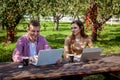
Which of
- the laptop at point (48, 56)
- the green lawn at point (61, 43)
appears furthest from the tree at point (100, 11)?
the laptop at point (48, 56)

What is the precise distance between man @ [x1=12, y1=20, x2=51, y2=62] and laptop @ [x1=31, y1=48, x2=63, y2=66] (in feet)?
1.50

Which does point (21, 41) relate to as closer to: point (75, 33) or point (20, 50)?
point (20, 50)

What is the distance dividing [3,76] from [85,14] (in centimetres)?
1454

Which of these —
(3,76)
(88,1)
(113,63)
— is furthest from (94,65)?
(88,1)

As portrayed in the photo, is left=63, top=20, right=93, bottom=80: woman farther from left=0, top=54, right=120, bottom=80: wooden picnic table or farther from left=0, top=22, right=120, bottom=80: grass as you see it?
left=0, top=22, right=120, bottom=80: grass

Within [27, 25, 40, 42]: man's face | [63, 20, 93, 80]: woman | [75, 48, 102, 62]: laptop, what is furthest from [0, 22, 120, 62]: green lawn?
[75, 48, 102, 62]: laptop

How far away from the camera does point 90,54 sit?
20.6ft

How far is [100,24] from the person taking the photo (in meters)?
19.6

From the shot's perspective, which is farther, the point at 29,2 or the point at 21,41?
the point at 29,2

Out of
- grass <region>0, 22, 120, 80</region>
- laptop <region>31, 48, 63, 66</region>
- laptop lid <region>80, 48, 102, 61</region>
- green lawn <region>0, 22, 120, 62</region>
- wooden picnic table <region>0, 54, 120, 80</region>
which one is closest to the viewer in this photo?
wooden picnic table <region>0, 54, 120, 80</region>

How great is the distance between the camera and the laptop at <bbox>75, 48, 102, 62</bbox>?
6074 millimetres

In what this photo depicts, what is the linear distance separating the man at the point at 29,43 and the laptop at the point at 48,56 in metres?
0.46

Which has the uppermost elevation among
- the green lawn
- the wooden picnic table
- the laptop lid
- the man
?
the man

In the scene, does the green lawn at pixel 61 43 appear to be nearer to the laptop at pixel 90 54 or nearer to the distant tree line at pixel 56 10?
the distant tree line at pixel 56 10
